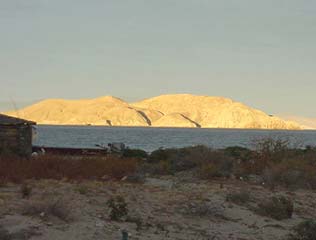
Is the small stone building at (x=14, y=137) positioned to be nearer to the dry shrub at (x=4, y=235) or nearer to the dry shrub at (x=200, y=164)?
the dry shrub at (x=200, y=164)

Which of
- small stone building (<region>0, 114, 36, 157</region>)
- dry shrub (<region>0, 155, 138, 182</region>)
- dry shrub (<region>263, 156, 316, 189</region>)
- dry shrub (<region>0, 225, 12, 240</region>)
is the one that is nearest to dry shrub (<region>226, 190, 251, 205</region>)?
dry shrub (<region>263, 156, 316, 189</region>)

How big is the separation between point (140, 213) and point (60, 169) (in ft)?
22.7

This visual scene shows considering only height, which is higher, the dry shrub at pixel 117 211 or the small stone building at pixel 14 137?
the small stone building at pixel 14 137

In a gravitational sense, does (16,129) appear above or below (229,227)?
above

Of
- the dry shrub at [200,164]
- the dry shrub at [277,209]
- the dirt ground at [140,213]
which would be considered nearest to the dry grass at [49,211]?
the dirt ground at [140,213]

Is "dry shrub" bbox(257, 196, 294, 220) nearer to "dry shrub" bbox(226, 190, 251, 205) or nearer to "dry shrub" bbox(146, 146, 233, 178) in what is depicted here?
"dry shrub" bbox(226, 190, 251, 205)

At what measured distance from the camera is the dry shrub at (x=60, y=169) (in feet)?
61.0

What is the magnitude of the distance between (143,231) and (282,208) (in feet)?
14.1

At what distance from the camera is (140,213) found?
1372 centimetres

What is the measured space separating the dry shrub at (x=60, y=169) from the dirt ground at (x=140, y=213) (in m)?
1.23

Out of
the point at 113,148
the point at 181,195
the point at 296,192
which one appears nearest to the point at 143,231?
the point at 181,195

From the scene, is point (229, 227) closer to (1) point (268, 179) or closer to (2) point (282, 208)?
(2) point (282, 208)

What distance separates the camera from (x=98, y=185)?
1712 cm

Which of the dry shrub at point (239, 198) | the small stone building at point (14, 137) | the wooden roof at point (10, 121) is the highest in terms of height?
the wooden roof at point (10, 121)
